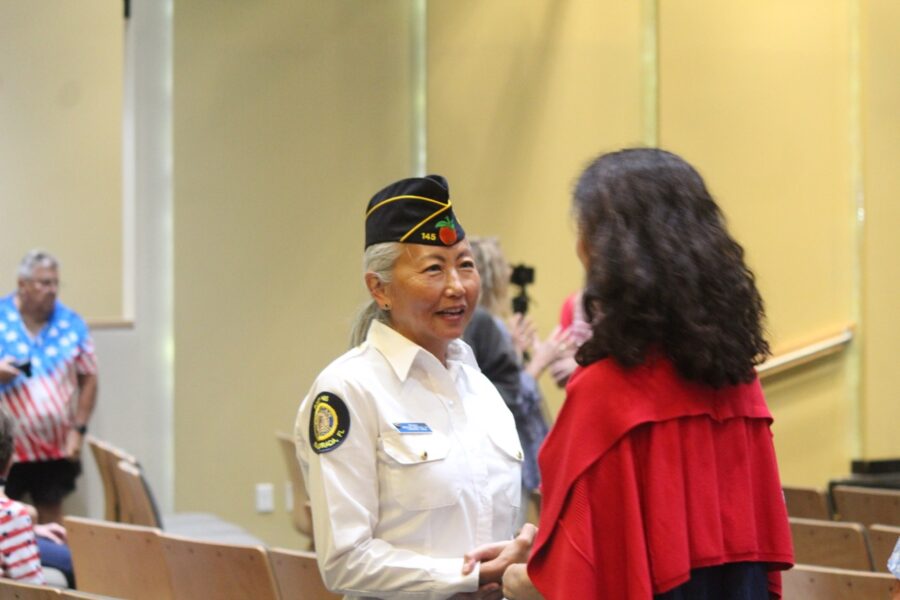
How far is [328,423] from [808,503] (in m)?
2.77

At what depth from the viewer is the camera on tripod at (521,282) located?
5262 mm

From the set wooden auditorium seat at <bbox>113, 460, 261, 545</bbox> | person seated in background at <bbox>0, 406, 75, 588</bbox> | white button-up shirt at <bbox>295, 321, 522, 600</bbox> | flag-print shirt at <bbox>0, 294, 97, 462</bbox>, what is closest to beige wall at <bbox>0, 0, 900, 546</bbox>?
flag-print shirt at <bbox>0, 294, 97, 462</bbox>

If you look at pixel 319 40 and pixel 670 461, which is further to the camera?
pixel 319 40

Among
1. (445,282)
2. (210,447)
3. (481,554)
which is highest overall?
(445,282)

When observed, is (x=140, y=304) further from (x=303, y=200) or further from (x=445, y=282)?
(x=445, y=282)

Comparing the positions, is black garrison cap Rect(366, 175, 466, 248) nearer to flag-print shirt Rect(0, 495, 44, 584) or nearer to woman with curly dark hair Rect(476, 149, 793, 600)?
woman with curly dark hair Rect(476, 149, 793, 600)

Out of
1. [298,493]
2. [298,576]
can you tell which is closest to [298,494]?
[298,493]

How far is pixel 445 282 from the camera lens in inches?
78.3

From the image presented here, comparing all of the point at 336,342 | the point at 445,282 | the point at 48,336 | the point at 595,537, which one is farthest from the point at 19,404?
the point at 595,537

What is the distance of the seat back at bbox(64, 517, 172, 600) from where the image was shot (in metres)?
3.13

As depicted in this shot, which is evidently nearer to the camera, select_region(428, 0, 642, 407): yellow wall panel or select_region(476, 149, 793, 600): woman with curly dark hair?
select_region(476, 149, 793, 600): woman with curly dark hair

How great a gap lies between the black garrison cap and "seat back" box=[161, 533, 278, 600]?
1076 millimetres

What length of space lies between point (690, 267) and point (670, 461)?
0.25 metres

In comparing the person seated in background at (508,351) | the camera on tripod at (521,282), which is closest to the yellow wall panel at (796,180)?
the camera on tripod at (521,282)
